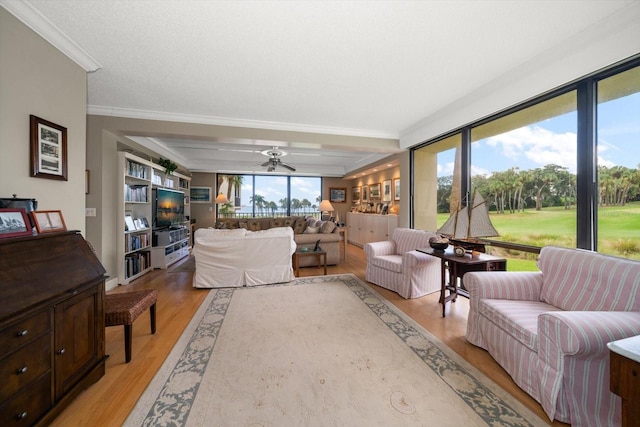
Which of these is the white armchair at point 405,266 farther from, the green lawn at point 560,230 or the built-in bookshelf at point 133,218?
the built-in bookshelf at point 133,218

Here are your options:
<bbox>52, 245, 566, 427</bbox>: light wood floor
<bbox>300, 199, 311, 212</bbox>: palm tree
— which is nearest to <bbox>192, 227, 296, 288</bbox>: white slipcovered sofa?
<bbox>52, 245, 566, 427</bbox>: light wood floor

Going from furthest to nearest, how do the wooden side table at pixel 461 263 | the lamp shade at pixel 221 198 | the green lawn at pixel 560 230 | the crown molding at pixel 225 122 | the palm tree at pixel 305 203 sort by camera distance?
the palm tree at pixel 305 203
the lamp shade at pixel 221 198
the crown molding at pixel 225 122
the wooden side table at pixel 461 263
the green lawn at pixel 560 230

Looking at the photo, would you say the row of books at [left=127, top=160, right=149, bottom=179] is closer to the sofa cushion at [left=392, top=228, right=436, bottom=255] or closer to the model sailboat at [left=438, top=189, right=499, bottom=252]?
the sofa cushion at [left=392, top=228, right=436, bottom=255]

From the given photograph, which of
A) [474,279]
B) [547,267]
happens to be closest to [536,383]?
[474,279]

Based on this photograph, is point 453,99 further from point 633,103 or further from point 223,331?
point 223,331

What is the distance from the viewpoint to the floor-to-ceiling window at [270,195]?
8.23m

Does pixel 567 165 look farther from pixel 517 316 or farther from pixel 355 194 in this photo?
pixel 355 194

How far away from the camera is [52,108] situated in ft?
6.54

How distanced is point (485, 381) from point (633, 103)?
8.23 ft

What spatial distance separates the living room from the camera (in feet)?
5.61

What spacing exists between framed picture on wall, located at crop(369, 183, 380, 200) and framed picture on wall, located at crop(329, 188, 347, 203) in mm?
1587

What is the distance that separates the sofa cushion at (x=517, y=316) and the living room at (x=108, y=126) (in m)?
0.36

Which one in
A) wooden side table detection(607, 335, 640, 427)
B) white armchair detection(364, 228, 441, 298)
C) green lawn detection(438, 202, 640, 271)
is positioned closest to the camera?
wooden side table detection(607, 335, 640, 427)

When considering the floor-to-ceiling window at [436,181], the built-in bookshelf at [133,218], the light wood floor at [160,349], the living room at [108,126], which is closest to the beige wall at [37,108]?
the living room at [108,126]
